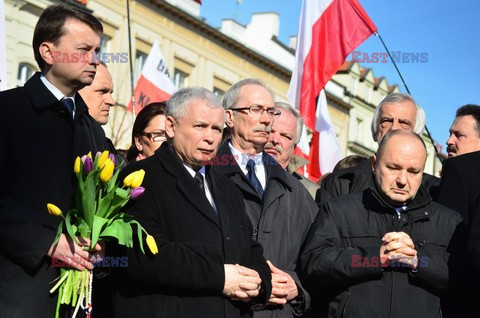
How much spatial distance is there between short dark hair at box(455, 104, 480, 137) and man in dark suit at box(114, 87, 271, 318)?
2.37m

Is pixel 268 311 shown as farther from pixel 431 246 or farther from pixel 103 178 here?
pixel 103 178

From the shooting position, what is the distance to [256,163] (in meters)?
5.73

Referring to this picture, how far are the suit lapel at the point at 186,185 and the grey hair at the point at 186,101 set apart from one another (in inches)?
9.5

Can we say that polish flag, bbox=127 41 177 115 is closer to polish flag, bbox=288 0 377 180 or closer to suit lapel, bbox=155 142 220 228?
polish flag, bbox=288 0 377 180

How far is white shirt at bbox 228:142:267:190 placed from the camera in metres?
5.62

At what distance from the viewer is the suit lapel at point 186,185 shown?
4.55 meters

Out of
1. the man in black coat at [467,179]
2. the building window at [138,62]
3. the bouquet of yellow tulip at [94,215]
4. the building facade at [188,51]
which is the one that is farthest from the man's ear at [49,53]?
the building window at [138,62]

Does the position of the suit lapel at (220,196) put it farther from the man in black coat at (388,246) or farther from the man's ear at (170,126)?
the man in black coat at (388,246)

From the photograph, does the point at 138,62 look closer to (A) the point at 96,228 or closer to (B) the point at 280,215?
(B) the point at 280,215

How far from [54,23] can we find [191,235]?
4.25ft

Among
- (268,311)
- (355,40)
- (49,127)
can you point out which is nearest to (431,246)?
(268,311)

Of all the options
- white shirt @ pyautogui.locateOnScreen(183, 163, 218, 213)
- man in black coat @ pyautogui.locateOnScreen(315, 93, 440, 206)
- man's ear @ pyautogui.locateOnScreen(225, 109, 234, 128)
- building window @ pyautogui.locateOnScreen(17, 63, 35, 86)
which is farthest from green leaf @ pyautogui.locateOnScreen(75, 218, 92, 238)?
building window @ pyautogui.locateOnScreen(17, 63, 35, 86)

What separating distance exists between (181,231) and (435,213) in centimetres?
154

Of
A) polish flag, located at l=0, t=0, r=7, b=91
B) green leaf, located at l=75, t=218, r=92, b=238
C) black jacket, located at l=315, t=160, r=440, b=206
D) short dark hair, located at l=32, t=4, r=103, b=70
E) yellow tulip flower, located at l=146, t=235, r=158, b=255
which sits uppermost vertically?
polish flag, located at l=0, t=0, r=7, b=91
